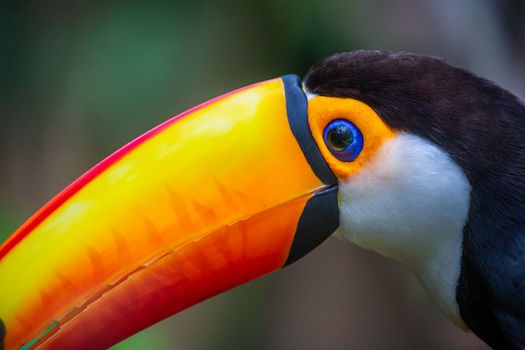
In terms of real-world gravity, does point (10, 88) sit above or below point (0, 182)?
above

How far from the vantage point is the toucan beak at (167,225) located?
150 centimetres

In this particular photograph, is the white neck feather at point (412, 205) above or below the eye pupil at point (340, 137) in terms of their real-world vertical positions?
below

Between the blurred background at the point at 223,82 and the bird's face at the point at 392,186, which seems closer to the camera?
the bird's face at the point at 392,186

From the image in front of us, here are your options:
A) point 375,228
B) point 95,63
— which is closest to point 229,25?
point 95,63

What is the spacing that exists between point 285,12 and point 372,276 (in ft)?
4.82

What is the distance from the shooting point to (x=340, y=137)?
1578 millimetres

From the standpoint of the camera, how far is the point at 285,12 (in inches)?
130

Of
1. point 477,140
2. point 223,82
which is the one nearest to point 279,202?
point 477,140

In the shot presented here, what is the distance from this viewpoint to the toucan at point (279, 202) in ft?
4.97

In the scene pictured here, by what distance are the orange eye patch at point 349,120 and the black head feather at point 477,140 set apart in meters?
0.02

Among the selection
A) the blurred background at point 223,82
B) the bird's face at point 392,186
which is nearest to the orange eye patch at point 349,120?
the bird's face at point 392,186

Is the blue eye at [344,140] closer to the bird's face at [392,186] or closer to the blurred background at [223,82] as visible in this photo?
the bird's face at [392,186]

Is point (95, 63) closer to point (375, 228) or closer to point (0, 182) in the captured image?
point (0, 182)

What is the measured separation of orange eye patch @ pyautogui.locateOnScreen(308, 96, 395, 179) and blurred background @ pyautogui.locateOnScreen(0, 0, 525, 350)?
1700 mm
